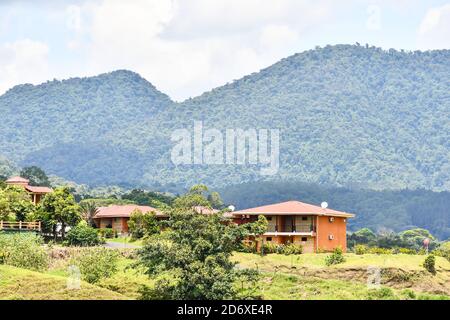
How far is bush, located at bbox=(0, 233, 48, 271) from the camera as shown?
51.3 m

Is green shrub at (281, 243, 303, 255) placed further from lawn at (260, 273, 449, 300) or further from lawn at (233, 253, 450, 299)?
lawn at (260, 273, 449, 300)

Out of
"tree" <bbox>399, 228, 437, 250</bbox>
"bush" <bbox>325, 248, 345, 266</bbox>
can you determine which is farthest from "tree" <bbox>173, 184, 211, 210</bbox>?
"tree" <bbox>399, 228, 437, 250</bbox>

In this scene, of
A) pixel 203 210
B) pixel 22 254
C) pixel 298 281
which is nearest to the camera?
pixel 203 210

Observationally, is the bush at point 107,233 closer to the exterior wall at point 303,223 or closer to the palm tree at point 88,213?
the palm tree at point 88,213

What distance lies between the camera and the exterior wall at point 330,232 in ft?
217

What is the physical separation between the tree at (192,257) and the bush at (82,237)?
16309mm

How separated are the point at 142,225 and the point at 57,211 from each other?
709 centimetres

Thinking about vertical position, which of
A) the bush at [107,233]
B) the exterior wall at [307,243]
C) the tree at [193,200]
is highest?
the tree at [193,200]

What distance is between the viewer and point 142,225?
233ft

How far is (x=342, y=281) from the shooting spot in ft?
179

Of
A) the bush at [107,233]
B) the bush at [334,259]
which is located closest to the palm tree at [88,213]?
the bush at [107,233]

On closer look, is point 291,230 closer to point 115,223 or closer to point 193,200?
point 193,200

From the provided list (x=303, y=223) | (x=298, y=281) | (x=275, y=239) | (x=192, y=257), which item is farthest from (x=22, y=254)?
(x=303, y=223)
